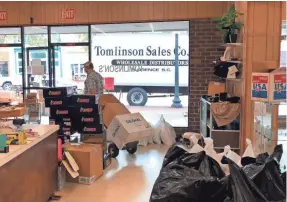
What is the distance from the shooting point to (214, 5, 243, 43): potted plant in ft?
18.0

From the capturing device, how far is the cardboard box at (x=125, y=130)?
538cm

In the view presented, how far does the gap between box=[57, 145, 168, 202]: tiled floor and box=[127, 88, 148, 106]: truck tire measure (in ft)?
12.3

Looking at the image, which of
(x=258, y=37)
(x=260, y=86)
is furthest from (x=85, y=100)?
(x=260, y=86)

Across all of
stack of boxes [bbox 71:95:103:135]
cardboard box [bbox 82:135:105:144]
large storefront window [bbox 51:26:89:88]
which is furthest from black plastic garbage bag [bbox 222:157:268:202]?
large storefront window [bbox 51:26:89:88]

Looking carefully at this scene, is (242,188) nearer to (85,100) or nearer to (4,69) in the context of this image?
(85,100)

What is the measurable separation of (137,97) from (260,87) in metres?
6.86

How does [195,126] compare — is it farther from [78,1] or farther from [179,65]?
[78,1]

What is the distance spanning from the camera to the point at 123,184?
4660 millimetres

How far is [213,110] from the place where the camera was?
5508mm

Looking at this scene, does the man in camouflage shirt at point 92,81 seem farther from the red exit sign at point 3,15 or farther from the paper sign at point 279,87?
the paper sign at point 279,87

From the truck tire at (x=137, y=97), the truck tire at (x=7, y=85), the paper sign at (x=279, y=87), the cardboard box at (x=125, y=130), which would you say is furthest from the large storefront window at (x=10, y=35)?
the paper sign at (x=279, y=87)

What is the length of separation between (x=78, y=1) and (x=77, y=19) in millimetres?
409

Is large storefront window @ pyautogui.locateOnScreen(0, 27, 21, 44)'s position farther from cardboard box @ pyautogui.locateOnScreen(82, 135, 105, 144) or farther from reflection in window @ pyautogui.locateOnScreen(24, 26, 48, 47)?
cardboard box @ pyautogui.locateOnScreen(82, 135, 105, 144)

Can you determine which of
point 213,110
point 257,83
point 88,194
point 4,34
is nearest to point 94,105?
point 88,194
